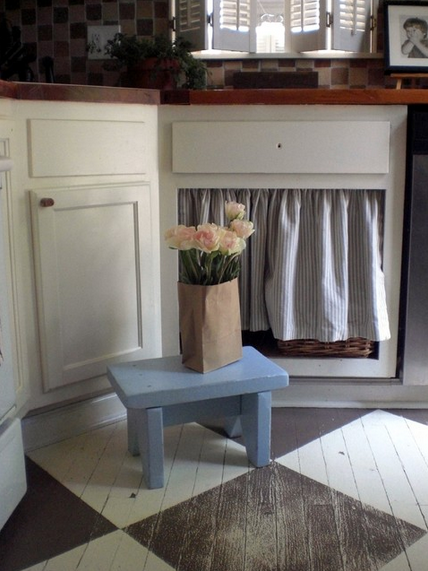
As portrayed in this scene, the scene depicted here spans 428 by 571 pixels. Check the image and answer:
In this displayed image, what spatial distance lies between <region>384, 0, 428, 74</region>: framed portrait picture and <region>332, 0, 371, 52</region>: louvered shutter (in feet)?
0.27

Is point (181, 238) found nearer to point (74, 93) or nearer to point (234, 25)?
point (74, 93)

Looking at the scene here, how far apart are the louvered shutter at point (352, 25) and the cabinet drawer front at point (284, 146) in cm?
70

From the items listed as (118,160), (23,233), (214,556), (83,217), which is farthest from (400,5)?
(214,556)

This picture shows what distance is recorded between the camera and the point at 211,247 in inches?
66.2

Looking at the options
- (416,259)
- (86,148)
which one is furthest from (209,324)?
(416,259)

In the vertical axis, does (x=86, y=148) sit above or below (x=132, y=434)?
above

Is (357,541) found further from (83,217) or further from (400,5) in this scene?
(400,5)

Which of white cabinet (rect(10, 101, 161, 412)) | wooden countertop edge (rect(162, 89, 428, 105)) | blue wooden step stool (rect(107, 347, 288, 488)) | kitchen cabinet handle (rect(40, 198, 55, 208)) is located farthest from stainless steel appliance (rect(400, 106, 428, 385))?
kitchen cabinet handle (rect(40, 198, 55, 208))

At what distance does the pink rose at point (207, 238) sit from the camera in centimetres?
168

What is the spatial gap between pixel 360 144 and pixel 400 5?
2.78ft

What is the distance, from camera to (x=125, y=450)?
A: 1877 mm

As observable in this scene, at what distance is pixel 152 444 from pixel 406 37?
68.0 inches

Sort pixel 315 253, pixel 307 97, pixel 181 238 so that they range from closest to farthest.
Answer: pixel 181 238 < pixel 307 97 < pixel 315 253

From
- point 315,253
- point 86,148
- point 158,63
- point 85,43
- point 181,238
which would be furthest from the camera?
point 85,43
